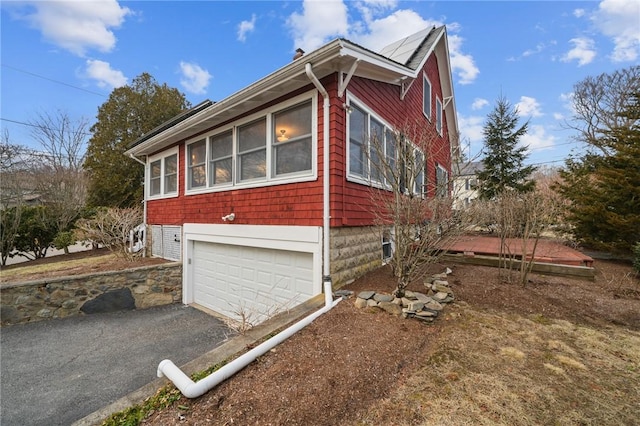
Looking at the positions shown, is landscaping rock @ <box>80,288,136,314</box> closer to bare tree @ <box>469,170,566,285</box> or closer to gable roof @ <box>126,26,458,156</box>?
gable roof @ <box>126,26,458,156</box>

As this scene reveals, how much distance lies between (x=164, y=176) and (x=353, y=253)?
734 centimetres

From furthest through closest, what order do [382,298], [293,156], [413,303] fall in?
[293,156]
[382,298]
[413,303]

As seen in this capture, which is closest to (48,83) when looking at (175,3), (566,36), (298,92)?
(175,3)

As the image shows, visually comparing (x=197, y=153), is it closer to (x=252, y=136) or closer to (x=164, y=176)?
(x=164, y=176)

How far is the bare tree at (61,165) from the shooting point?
12086 millimetres

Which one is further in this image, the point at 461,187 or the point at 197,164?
the point at 197,164

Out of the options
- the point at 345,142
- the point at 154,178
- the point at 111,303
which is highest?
the point at 154,178

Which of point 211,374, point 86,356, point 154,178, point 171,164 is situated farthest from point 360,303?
point 154,178

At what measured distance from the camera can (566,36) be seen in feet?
30.5

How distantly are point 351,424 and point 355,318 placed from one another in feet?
5.26

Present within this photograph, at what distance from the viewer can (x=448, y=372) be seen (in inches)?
93.4

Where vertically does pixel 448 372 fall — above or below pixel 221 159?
below

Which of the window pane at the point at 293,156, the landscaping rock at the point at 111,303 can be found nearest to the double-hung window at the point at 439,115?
the window pane at the point at 293,156

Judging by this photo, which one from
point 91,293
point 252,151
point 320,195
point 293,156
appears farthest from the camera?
point 91,293
